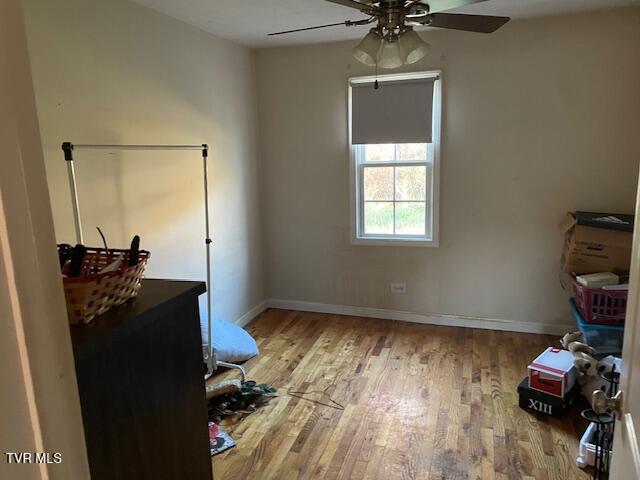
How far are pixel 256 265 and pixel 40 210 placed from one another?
3.62 meters

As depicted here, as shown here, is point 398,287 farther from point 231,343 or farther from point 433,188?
point 231,343

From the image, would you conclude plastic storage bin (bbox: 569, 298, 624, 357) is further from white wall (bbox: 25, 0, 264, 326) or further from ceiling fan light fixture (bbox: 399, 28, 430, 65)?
white wall (bbox: 25, 0, 264, 326)

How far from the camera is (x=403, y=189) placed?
150 inches

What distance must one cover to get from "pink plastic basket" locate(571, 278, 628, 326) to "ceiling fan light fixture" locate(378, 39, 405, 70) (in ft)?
6.11

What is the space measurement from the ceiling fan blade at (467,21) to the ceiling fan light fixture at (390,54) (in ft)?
0.50

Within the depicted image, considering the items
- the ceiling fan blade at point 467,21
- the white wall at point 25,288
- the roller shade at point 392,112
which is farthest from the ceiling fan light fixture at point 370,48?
the white wall at point 25,288

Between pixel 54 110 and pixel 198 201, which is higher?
pixel 54 110

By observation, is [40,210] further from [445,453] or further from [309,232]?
[309,232]

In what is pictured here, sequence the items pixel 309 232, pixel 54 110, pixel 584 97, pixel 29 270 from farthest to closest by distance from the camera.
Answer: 1. pixel 309 232
2. pixel 584 97
3. pixel 54 110
4. pixel 29 270

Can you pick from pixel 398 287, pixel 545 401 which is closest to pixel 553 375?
pixel 545 401

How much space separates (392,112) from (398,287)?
1441 mm

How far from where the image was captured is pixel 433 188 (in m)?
3.65

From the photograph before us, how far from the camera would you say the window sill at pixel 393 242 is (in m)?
3.76

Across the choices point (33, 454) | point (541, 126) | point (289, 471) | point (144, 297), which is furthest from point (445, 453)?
point (541, 126)
